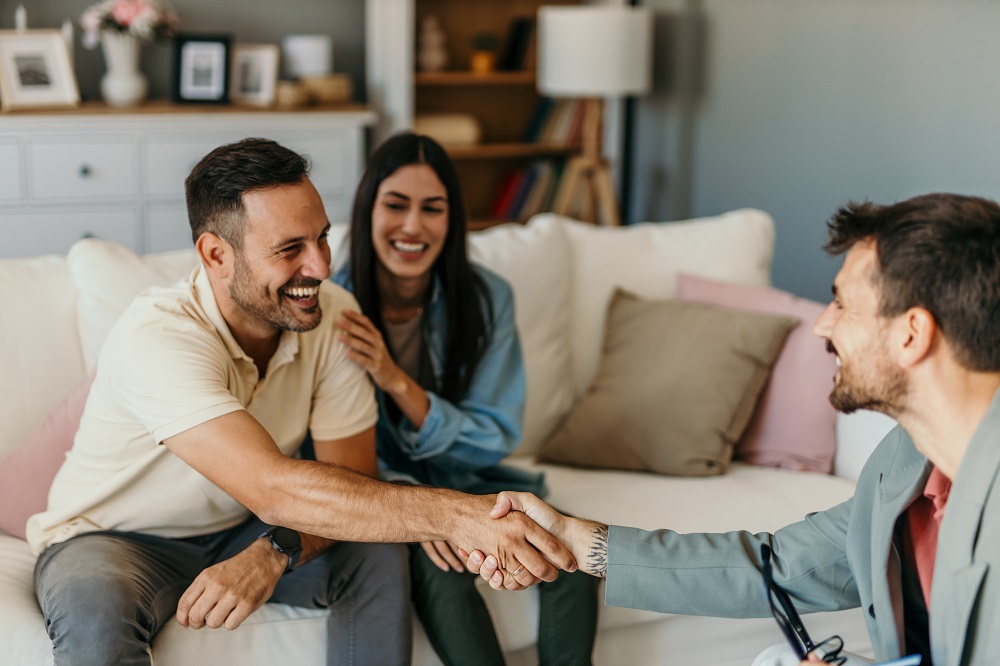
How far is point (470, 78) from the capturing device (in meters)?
4.69

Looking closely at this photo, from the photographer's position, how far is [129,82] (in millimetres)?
4105

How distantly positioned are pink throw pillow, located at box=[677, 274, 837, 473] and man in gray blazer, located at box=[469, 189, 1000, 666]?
87 centimetres

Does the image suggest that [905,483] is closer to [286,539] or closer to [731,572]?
[731,572]

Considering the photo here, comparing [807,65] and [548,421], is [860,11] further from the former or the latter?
[548,421]

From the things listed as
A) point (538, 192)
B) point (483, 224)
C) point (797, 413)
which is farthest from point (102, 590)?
point (538, 192)

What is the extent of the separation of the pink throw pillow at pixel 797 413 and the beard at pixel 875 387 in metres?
1.09

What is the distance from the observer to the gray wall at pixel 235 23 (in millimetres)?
4262

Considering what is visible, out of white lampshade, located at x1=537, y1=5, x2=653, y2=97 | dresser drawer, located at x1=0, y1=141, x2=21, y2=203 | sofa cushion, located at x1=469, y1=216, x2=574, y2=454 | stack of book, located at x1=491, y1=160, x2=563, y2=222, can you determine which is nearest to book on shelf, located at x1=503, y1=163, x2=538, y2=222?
stack of book, located at x1=491, y1=160, x2=563, y2=222

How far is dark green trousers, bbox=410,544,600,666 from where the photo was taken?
72.1 inches

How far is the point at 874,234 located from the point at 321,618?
109cm

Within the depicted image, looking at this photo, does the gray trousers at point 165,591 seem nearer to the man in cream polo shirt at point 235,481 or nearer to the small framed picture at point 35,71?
the man in cream polo shirt at point 235,481

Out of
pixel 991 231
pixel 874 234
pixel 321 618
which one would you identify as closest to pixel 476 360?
pixel 321 618

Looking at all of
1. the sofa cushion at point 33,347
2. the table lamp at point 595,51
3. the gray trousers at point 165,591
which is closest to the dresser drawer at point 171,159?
the table lamp at point 595,51

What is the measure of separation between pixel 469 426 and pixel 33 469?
81cm
